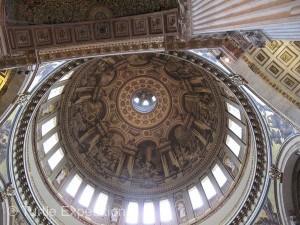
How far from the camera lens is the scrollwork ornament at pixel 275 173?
1417cm

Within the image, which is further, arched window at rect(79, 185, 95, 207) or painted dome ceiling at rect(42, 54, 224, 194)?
Answer: painted dome ceiling at rect(42, 54, 224, 194)

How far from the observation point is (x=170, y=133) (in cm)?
2547

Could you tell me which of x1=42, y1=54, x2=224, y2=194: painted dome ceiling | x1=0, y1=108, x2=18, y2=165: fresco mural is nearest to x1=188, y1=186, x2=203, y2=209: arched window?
x1=42, y1=54, x2=224, y2=194: painted dome ceiling

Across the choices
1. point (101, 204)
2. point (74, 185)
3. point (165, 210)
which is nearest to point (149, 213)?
point (165, 210)

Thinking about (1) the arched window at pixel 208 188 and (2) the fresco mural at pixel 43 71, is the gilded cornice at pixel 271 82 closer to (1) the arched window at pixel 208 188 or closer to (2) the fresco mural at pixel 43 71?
(2) the fresco mural at pixel 43 71

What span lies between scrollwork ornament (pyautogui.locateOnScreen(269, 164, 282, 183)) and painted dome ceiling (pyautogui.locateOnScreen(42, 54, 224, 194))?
6636mm

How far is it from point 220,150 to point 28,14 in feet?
42.3

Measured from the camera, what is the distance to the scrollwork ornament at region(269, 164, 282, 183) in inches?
558

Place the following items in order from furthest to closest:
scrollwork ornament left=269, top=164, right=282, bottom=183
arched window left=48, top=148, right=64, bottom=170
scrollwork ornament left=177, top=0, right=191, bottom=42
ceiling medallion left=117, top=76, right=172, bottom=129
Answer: ceiling medallion left=117, top=76, right=172, bottom=129, arched window left=48, top=148, right=64, bottom=170, scrollwork ornament left=269, top=164, right=282, bottom=183, scrollwork ornament left=177, top=0, right=191, bottom=42

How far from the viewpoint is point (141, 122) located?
86.1ft

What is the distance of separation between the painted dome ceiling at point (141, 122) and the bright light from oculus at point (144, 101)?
71mm

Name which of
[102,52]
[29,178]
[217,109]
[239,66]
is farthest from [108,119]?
[239,66]

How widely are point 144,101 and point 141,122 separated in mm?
1522

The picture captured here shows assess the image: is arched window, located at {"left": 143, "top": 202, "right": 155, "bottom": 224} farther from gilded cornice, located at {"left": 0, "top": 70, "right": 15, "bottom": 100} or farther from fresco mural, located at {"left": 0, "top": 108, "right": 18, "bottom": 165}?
gilded cornice, located at {"left": 0, "top": 70, "right": 15, "bottom": 100}
